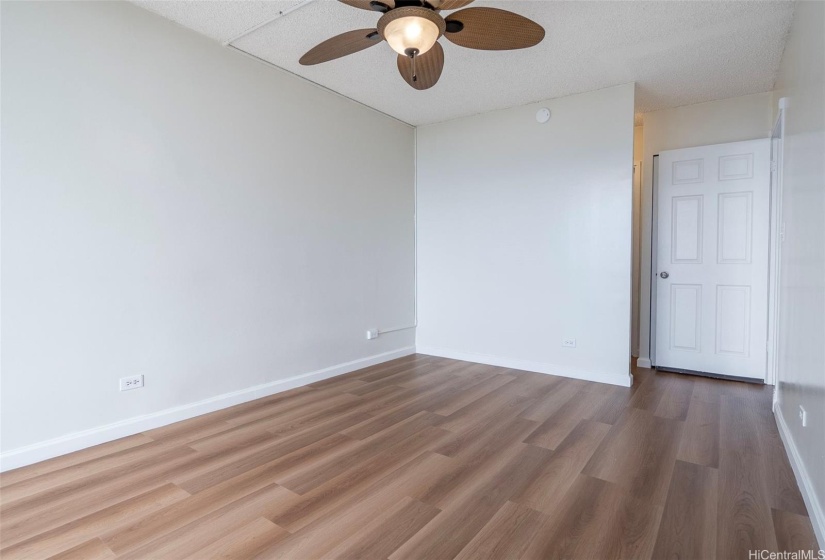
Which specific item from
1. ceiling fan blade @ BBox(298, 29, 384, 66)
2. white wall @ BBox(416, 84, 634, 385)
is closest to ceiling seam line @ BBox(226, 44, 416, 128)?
white wall @ BBox(416, 84, 634, 385)

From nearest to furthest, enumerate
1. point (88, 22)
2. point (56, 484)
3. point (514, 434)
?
point (56, 484) < point (88, 22) < point (514, 434)

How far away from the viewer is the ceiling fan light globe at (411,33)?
5.89 feet

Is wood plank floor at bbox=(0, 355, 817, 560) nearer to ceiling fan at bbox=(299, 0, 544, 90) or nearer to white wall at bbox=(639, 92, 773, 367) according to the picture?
white wall at bbox=(639, 92, 773, 367)

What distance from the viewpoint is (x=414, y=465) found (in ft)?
7.36

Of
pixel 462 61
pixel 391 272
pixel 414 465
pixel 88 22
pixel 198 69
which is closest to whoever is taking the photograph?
pixel 414 465

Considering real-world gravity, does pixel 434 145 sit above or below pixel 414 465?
above

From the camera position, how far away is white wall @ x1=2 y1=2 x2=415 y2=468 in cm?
221

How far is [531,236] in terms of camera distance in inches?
165

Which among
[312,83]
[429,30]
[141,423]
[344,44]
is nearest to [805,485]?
[429,30]

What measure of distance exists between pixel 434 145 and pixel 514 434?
343 centimetres

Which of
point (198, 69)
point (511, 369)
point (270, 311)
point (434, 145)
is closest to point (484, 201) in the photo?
point (434, 145)

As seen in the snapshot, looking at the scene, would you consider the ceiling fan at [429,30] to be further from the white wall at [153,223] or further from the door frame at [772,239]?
→ the door frame at [772,239]

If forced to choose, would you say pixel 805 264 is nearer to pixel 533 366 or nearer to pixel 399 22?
pixel 399 22

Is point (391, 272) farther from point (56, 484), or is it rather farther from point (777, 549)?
point (777, 549)
